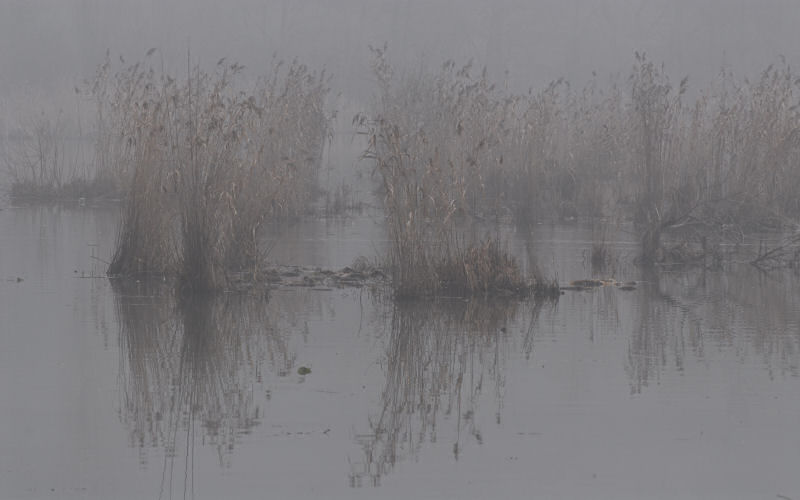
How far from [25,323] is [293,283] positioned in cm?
326

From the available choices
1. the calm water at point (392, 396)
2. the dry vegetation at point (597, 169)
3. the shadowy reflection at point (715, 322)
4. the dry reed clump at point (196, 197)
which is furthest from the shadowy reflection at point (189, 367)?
the shadowy reflection at point (715, 322)

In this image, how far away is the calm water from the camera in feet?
19.1

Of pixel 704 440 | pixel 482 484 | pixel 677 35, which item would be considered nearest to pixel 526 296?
pixel 704 440

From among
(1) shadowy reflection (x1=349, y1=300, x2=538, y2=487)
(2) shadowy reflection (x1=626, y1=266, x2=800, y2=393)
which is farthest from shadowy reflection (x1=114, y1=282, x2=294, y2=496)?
(2) shadowy reflection (x1=626, y1=266, x2=800, y2=393)

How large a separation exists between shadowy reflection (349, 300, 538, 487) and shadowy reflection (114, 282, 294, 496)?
665mm

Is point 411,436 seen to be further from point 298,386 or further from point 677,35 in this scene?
point 677,35

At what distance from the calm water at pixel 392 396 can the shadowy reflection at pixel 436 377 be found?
2 centimetres

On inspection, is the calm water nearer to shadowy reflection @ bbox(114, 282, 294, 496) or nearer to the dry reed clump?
shadowy reflection @ bbox(114, 282, 294, 496)

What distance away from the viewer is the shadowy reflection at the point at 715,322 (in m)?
8.80

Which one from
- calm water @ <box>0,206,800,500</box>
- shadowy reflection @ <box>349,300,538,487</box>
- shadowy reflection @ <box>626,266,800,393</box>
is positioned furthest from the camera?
shadowy reflection @ <box>626,266,800,393</box>

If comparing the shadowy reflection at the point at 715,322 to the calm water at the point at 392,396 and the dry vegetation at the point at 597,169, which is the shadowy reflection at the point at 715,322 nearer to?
the calm water at the point at 392,396

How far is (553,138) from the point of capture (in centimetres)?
2262

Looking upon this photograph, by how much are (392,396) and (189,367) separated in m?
1.39

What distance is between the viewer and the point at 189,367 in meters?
8.14
